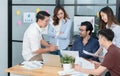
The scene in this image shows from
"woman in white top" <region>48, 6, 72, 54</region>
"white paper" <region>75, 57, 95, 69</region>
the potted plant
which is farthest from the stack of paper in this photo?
"woman in white top" <region>48, 6, 72, 54</region>

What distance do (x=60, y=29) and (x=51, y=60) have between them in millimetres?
849

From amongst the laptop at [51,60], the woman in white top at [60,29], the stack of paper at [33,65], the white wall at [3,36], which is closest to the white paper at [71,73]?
the laptop at [51,60]

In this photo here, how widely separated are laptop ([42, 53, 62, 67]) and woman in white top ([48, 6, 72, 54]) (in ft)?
2.24

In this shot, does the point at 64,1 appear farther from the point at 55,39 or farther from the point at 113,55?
the point at 113,55

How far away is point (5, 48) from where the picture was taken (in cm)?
507

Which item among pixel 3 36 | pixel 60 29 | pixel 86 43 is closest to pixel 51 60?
pixel 86 43

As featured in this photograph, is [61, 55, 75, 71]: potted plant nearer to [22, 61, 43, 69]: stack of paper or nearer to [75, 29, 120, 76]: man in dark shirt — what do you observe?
[22, 61, 43, 69]: stack of paper

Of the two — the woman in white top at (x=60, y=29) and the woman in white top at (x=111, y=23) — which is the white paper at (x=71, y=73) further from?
the woman in white top at (x=60, y=29)

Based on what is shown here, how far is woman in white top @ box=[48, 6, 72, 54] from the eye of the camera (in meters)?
3.89

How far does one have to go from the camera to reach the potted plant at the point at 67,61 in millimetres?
2977

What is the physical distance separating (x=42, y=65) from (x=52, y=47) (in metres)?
0.42

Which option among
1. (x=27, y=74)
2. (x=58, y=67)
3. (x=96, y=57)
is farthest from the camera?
(x=96, y=57)

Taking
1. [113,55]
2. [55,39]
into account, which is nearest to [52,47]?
[55,39]

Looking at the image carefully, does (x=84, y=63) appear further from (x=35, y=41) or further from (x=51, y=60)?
(x=35, y=41)
